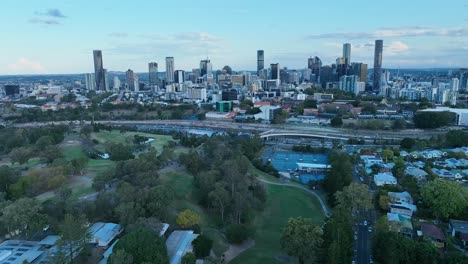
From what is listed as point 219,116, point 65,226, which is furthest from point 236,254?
point 219,116

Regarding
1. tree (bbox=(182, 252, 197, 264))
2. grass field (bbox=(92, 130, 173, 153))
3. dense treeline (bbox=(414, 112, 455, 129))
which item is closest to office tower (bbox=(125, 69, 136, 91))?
grass field (bbox=(92, 130, 173, 153))

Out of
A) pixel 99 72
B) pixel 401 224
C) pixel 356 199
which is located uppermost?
pixel 99 72

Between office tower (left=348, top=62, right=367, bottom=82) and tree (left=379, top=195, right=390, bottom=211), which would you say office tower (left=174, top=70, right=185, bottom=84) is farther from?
tree (left=379, top=195, right=390, bottom=211)

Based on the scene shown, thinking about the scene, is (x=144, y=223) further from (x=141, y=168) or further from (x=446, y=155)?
(x=446, y=155)

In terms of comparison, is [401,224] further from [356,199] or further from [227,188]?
[227,188]

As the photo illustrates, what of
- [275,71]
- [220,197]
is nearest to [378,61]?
[275,71]

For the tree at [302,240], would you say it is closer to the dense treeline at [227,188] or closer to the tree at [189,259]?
the tree at [189,259]
